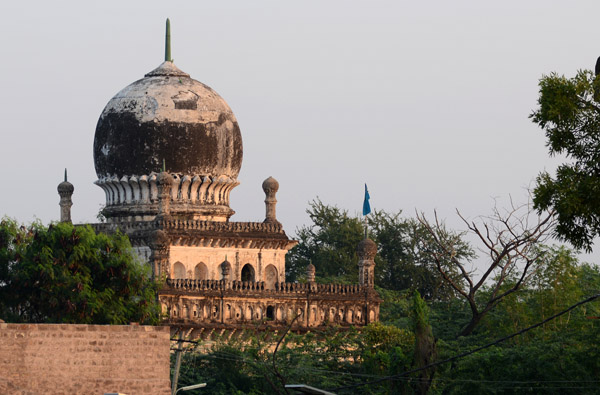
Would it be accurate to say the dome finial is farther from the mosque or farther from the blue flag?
the blue flag

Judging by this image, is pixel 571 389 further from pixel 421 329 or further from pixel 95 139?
pixel 95 139

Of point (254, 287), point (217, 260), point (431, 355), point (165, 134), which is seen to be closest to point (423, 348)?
point (431, 355)

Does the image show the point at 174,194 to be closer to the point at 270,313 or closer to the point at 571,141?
the point at 270,313

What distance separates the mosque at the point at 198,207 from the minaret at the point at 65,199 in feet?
0.13

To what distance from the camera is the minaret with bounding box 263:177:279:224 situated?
50719mm

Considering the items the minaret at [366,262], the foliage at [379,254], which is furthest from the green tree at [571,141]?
the foliage at [379,254]

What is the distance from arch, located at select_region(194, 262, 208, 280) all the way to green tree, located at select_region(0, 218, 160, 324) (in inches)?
84.1

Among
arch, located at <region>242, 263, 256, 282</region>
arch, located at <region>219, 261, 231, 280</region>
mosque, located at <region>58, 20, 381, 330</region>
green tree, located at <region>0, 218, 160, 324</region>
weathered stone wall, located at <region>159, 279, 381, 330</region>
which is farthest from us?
arch, located at <region>242, 263, 256, 282</region>

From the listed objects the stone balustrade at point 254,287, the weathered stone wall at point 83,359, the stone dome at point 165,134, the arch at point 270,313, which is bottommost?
the weathered stone wall at point 83,359

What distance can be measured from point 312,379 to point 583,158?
52.8 feet

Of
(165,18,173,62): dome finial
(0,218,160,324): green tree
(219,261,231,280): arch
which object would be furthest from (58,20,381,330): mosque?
(0,218,160,324): green tree

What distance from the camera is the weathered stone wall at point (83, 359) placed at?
1372 inches

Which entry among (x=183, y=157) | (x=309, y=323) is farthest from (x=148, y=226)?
(x=309, y=323)

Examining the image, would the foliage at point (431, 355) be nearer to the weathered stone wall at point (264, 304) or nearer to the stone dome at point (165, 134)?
the weathered stone wall at point (264, 304)
